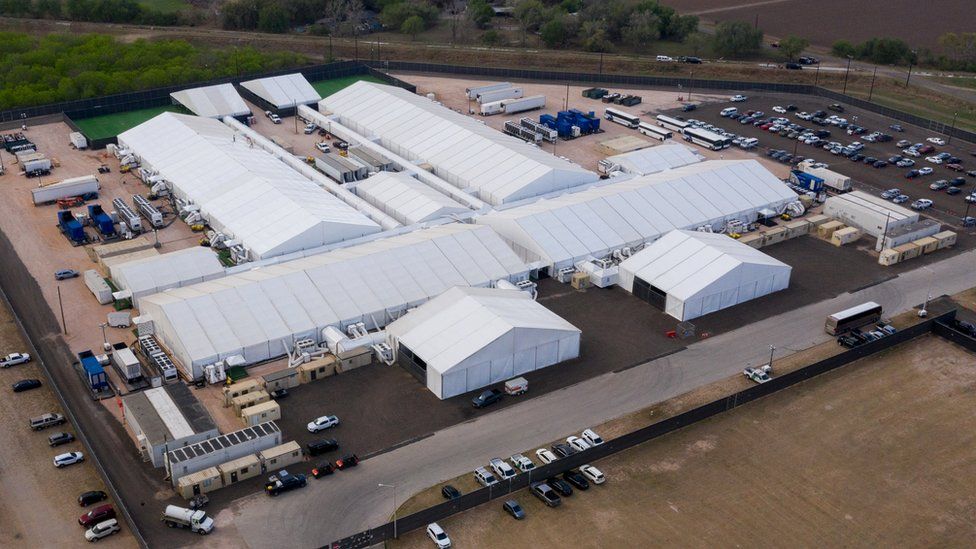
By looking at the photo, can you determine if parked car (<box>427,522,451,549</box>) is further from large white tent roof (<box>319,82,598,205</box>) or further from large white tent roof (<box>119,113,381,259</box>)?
large white tent roof (<box>319,82,598,205</box>)

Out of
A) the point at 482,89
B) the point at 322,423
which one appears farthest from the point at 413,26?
the point at 322,423

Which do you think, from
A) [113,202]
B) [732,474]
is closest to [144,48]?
[113,202]

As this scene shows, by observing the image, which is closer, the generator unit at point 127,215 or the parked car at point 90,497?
the parked car at point 90,497

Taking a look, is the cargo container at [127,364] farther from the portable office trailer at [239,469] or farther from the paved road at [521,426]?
the paved road at [521,426]

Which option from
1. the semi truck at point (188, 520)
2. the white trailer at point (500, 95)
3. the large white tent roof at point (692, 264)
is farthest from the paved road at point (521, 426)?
the white trailer at point (500, 95)

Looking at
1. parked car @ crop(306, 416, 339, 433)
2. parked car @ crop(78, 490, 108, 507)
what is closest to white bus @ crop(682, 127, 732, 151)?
parked car @ crop(306, 416, 339, 433)

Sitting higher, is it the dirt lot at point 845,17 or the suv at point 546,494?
the dirt lot at point 845,17

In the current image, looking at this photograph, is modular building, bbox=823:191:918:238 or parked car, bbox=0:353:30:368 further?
modular building, bbox=823:191:918:238
